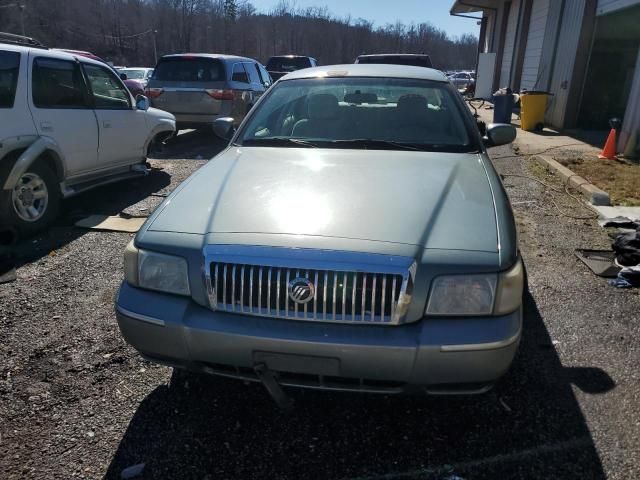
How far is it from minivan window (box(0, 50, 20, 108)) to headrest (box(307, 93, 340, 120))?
3.09 m

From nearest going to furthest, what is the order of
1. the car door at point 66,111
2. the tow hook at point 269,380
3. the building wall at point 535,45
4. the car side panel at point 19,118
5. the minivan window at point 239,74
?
the tow hook at point 269,380
the car side panel at point 19,118
the car door at point 66,111
the minivan window at point 239,74
the building wall at point 535,45

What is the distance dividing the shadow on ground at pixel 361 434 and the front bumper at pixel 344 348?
35cm

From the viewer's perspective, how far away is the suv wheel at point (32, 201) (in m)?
4.68

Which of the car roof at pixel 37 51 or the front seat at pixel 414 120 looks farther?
the car roof at pixel 37 51

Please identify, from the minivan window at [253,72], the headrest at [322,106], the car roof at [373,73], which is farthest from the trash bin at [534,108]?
the headrest at [322,106]

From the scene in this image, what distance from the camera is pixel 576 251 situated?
470 centimetres

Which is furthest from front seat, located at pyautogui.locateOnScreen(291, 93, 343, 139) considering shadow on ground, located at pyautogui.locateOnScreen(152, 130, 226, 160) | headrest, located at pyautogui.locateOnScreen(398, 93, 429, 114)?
shadow on ground, located at pyautogui.locateOnScreen(152, 130, 226, 160)

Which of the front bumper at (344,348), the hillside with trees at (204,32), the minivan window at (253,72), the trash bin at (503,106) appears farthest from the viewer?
the hillside with trees at (204,32)

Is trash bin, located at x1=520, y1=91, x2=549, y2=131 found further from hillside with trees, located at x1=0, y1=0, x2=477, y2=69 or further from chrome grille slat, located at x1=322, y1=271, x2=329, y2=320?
hillside with trees, located at x1=0, y1=0, x2=477, y2=69

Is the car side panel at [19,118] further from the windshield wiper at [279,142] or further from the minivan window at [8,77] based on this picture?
the windshield wiper at [279,142]

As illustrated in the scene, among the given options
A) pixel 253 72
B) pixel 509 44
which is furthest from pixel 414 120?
pixel 509 44

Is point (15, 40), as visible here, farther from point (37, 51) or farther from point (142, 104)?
point (142, 104)

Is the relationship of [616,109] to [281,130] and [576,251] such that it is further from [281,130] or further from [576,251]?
[281,130]

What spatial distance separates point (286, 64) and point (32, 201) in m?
16.2
